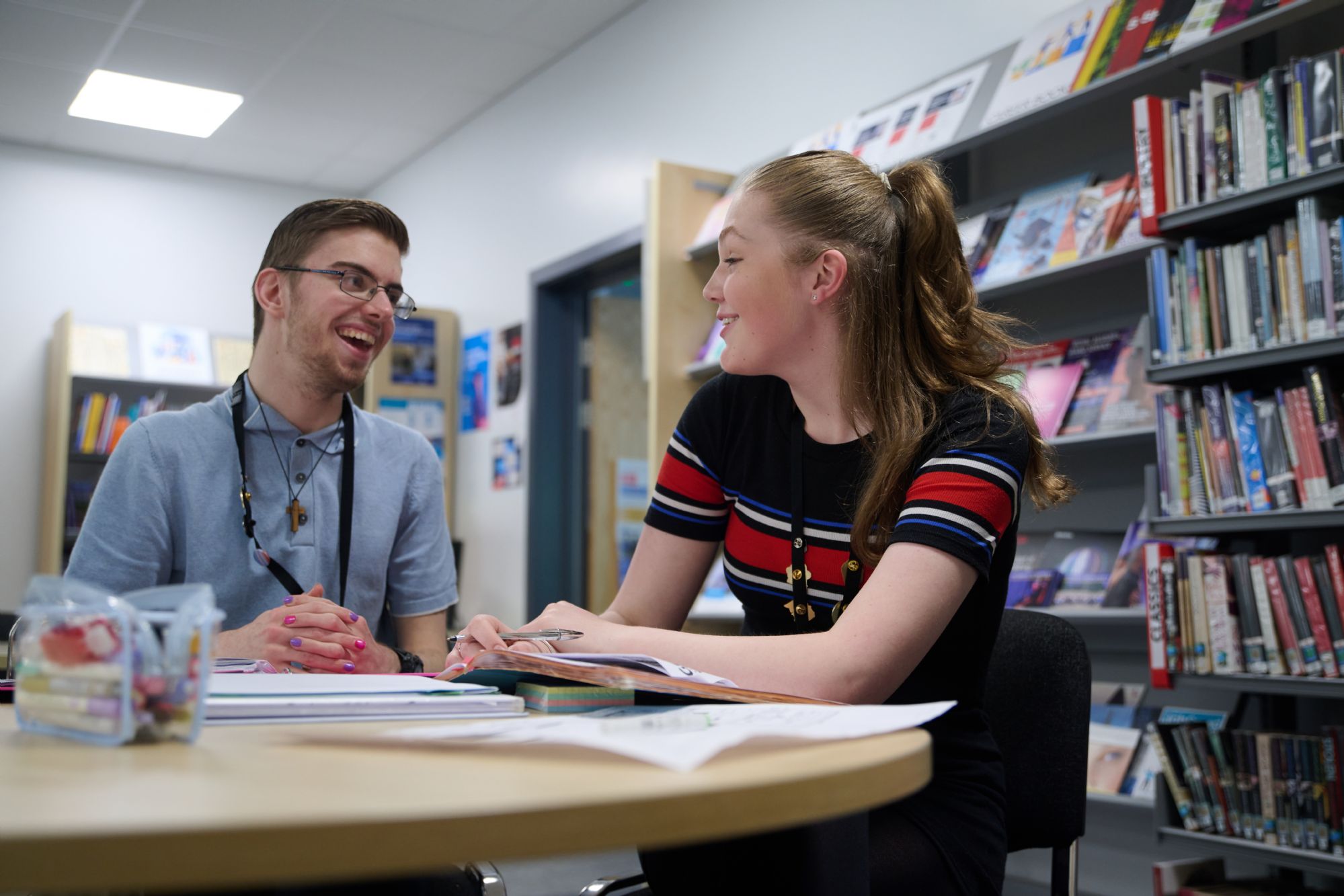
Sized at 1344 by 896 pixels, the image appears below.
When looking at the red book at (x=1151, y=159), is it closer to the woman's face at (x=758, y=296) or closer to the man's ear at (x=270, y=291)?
the woman's face at (x=758, y=296)

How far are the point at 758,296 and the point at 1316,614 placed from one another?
4.07ft

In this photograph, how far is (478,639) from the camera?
1.19m

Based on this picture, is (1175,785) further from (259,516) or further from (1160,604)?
(259,516)

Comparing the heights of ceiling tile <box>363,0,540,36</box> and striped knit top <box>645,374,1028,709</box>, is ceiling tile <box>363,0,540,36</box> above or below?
above

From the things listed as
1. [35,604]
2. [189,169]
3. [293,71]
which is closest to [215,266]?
[189,169]

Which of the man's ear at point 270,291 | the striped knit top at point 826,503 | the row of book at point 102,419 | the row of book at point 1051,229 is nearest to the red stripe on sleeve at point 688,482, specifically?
the striped knit top at point 826,503

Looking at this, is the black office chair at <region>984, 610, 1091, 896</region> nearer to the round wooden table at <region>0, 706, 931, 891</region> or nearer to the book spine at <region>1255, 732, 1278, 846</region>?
the round wooden table at <region>0, 706, 931, 891</region>

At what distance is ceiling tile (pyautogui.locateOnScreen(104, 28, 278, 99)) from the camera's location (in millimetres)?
4906

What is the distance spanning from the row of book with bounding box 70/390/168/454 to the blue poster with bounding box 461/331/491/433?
150 centimetres

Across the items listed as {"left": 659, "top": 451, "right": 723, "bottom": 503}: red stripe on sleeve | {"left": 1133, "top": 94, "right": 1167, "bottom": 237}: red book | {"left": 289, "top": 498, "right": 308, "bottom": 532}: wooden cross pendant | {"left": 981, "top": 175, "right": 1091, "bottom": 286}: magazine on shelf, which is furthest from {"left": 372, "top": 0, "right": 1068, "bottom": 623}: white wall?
{"left": 289, "top": 498, "right": 308, "bottom": 532}: wooden cross pendant

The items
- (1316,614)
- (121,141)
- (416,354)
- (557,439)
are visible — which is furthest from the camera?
(121,141)

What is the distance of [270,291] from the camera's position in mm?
1938

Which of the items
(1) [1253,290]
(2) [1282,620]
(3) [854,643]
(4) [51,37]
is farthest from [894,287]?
(4) [51,37]

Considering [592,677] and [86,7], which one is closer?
[592,677]
